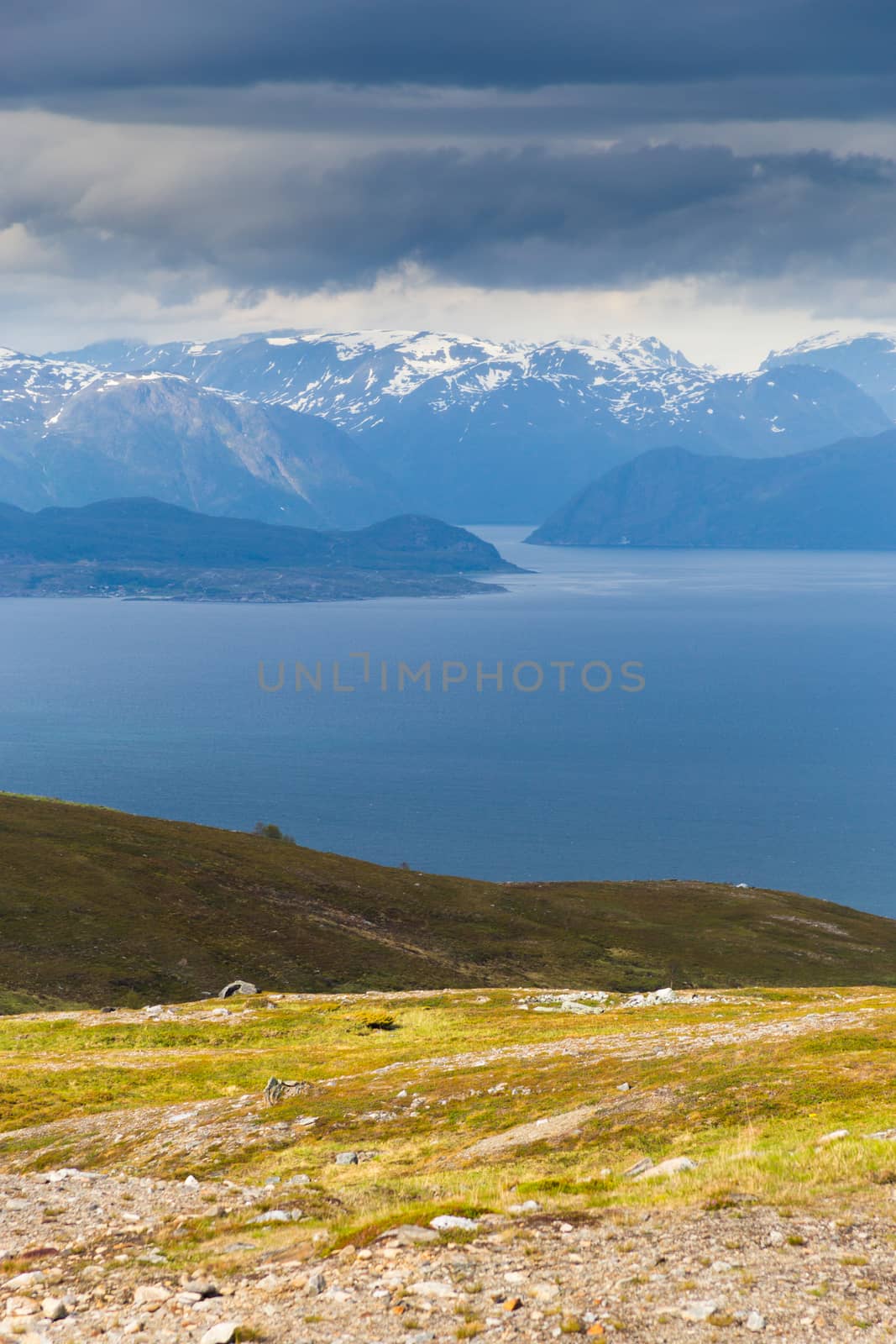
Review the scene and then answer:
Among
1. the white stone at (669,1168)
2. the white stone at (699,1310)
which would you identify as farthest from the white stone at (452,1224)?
the white stone at (699,1310)

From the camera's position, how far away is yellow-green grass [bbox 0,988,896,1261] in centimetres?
2352

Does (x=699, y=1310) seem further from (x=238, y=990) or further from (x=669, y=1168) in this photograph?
(x=238, y=990)

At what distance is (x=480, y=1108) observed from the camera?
111 ft

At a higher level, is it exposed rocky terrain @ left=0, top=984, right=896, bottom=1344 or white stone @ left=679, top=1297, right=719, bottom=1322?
white stone @ left=679, top=1297, right=719, bottom=1322

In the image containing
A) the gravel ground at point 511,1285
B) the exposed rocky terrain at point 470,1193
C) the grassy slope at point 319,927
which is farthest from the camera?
the grassy slope at point 319,927

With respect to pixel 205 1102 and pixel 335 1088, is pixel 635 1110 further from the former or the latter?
pixel 205 1102

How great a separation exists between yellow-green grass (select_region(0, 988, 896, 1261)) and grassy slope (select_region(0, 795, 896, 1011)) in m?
34.2

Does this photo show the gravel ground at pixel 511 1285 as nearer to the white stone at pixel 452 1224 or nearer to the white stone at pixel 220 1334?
the white stone at pixel 220 1334

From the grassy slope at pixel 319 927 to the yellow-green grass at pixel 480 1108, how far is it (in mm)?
34189

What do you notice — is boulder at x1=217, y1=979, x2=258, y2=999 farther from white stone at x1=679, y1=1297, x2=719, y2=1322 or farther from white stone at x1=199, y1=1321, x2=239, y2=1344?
white stone at x1=679, y1=1297, x2=719, y2=1322

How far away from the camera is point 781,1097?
30.5 meters

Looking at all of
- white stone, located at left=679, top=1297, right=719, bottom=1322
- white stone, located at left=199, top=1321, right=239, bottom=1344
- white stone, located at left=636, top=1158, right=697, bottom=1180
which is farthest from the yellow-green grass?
white stone, located at left=679, top=1297, right=719, bottom=1322

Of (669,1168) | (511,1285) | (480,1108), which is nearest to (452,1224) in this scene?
(511,1285)

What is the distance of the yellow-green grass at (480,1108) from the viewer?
77.2ft
